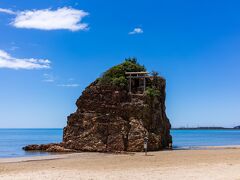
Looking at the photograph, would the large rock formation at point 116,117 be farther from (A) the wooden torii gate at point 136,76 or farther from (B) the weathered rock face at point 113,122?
(A) the wooden torii gate at point 136,76

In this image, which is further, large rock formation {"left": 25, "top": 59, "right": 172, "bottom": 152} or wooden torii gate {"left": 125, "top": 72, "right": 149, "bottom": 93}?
wooden torii gate {"left": 125, "top": 72, "right": 149, "bottom": 93}

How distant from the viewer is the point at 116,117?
153ft

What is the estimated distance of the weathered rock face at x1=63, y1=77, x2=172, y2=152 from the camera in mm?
45344

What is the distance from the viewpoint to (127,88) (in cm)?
4956

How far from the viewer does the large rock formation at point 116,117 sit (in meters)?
45.5

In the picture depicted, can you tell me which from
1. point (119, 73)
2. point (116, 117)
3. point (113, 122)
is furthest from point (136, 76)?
point (113, 122)

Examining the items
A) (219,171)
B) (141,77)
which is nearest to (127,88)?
(141,77)

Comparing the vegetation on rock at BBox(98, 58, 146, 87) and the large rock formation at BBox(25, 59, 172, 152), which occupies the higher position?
the vegetation on rock at BBox(98, 58, 146, 87)

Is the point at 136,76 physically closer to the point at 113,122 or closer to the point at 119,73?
the point at 119,73

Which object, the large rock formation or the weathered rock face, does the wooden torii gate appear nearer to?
the large rock formation

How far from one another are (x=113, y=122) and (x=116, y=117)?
0.71 meters

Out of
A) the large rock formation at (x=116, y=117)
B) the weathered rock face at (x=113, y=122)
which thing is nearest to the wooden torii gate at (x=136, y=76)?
the large rock formation at (x=116, y=117)

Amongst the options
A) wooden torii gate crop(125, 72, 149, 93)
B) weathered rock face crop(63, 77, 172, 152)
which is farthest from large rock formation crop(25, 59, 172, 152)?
wooden torii gate crop(125, 72, 149, 93)

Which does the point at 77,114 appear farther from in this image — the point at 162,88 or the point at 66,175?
the point at 66,175
